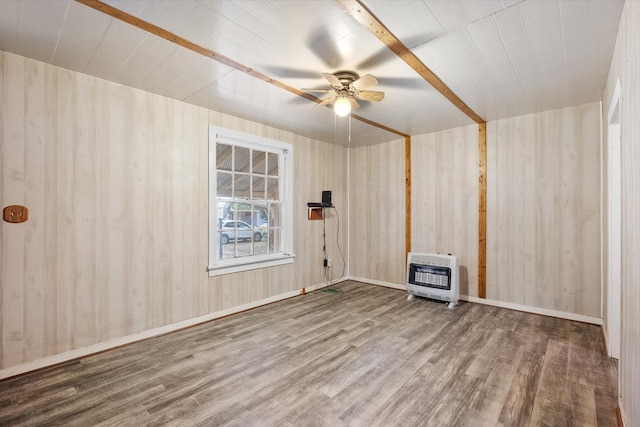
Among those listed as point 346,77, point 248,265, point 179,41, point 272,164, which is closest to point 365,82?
point 346,77

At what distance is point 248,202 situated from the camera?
3.89 metres

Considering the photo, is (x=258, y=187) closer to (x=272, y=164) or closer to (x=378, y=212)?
(x=272, y=164)

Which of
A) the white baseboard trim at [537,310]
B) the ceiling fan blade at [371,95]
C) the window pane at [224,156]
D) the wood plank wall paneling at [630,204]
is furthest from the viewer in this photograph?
the window pane at [224,156]

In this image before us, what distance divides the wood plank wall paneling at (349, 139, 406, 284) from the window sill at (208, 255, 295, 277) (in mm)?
1537

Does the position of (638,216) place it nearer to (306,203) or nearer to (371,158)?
(306,203)

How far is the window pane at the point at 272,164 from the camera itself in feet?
13.8

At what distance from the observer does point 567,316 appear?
339 cm

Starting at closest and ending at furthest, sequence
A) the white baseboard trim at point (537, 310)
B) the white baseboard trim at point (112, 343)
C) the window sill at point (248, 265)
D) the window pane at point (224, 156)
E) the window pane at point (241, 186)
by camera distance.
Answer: the white baseboard trim at point (112, 343) < the white baseboard trim at point (537, 310) < the window sill at point (248, 265) < the window pane at point (224, 156) < the window pane at point (241, 186)

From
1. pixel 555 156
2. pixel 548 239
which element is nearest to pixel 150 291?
pixel 548 239

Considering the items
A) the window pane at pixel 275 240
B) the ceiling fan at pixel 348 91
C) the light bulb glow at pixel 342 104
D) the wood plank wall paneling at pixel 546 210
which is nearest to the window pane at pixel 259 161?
the window pane at pixel 275 240

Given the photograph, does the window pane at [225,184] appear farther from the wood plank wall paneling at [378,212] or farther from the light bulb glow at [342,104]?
the wood plank wall paneling at [378,212]

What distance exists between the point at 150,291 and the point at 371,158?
387 centimetres

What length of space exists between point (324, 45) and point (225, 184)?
2148 millimetres

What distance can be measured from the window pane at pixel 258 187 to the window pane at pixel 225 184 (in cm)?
34
